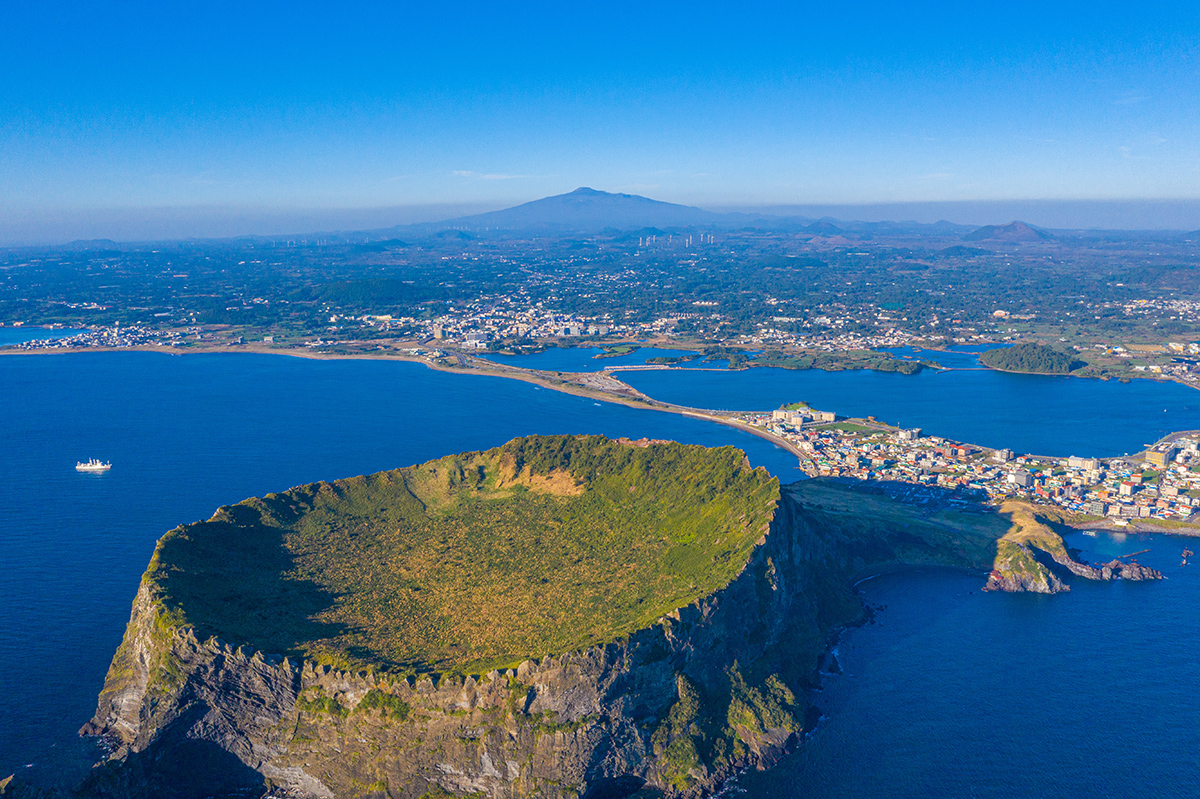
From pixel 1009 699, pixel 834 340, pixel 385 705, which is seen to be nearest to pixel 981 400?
pixel 834 340

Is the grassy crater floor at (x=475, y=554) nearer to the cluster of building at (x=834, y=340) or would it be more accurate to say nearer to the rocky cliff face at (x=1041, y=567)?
the rocky cliff face at (x=1041, y=567)

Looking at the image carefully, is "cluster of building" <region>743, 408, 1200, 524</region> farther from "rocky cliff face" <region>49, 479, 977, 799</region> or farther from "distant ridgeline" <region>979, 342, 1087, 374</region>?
"distant ridgeline" <region>979, 342, 1087, 374</region>

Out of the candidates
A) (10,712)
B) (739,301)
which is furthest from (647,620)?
(739,301)

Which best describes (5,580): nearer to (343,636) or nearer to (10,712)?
(10,712)

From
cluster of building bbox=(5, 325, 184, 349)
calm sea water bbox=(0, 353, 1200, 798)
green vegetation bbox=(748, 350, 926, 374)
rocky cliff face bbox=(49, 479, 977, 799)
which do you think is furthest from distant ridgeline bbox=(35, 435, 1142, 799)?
cluster of building bbox=(5, 325, 184, 349)

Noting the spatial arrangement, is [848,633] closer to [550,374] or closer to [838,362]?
[550,374]
